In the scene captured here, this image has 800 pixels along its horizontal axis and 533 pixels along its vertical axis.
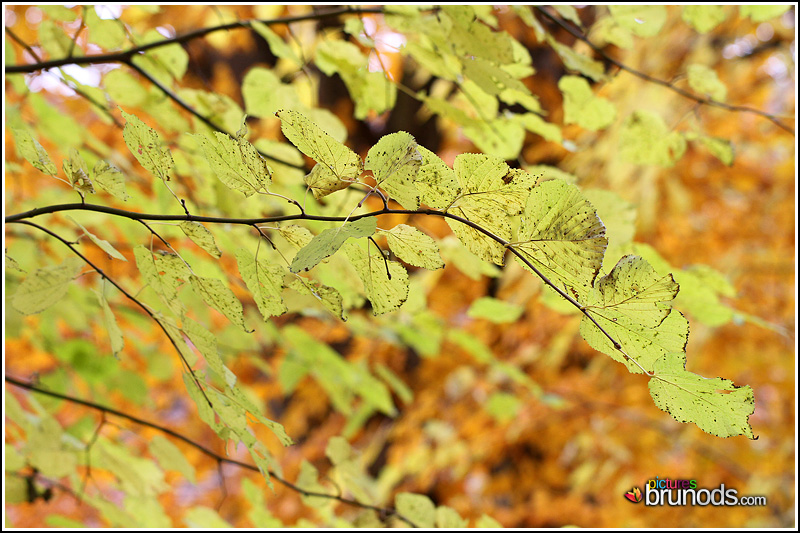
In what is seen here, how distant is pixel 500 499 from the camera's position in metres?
2.48

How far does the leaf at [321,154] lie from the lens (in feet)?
0.80

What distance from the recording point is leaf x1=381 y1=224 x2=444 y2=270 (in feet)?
0.89

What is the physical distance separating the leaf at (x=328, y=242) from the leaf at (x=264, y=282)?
0.09 metres

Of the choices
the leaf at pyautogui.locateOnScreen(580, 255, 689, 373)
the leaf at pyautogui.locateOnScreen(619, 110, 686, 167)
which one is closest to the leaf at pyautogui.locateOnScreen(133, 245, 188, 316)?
the leaf at pyautogui.locateOnScreen(580, 255, 689, 373)

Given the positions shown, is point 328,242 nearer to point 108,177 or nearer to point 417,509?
point 108,177

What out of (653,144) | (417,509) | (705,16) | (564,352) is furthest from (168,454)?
(564,352)

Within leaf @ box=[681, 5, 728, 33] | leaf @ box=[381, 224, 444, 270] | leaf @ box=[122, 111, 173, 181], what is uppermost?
leaf @ box=[681, 5, 728, 33]

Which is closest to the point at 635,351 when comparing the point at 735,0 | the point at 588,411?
the point at 735,0

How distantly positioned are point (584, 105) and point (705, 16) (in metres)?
0.15

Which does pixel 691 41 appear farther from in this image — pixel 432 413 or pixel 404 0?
pixel 404 0

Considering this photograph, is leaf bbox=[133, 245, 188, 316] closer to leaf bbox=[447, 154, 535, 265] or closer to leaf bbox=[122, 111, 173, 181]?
leaf bbox=[122, 111, 173, 181]

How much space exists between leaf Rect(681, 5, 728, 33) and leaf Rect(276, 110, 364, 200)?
1.60 feet

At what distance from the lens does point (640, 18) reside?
1.78ft

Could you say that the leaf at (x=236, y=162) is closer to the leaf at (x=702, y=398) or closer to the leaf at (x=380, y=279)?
the leaf at (x=380, y=279)
